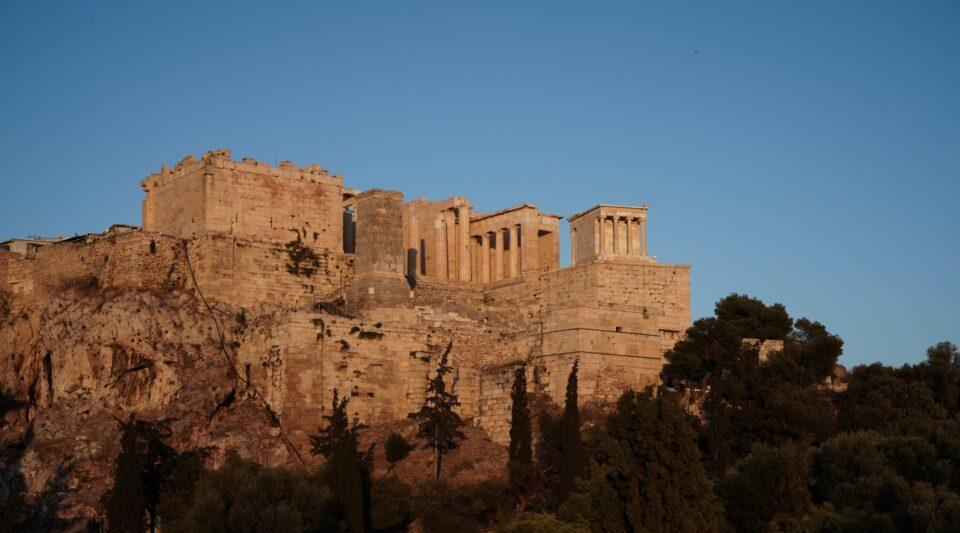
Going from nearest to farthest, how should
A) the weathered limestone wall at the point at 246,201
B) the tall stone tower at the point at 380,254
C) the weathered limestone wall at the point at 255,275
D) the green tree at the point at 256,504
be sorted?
the green tree at the point at 256,504 → the weathered limestone wall at the point at 255,275 → the tall stone tower at the point at 380,254 → the weathered limestone wall at the point at 246,201

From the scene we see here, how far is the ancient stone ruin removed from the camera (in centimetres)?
5553

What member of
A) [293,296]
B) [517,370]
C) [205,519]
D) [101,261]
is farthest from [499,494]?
[101,261]

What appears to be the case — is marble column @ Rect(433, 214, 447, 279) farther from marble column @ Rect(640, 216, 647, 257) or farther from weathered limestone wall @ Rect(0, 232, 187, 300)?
weathered limestone wall @ Rect(0, 232, 187, 300)

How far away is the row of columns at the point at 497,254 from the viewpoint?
66.9m

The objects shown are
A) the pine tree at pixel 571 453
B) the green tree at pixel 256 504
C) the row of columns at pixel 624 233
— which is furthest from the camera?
the row of columns at pixel 624 233

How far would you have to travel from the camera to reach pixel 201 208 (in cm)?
6012

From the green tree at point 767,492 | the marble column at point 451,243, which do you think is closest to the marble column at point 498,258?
the marble column at point 451,243

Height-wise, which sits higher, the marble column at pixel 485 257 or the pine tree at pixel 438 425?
the marble column at pixel 485 257

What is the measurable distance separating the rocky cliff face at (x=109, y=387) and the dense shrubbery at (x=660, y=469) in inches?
63.7

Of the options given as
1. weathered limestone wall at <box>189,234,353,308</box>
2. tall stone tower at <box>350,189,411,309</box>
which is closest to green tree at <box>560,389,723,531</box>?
tall stone tower at <box>350,189,411,309</box>

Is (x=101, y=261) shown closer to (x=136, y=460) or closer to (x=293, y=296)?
(x=293, y=296)

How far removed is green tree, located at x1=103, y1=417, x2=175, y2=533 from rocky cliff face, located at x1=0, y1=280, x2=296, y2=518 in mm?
1487

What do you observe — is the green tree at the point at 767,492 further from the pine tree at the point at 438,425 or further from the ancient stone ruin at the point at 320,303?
the pine tree at the point at 438,425

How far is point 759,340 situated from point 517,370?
10.5 m
